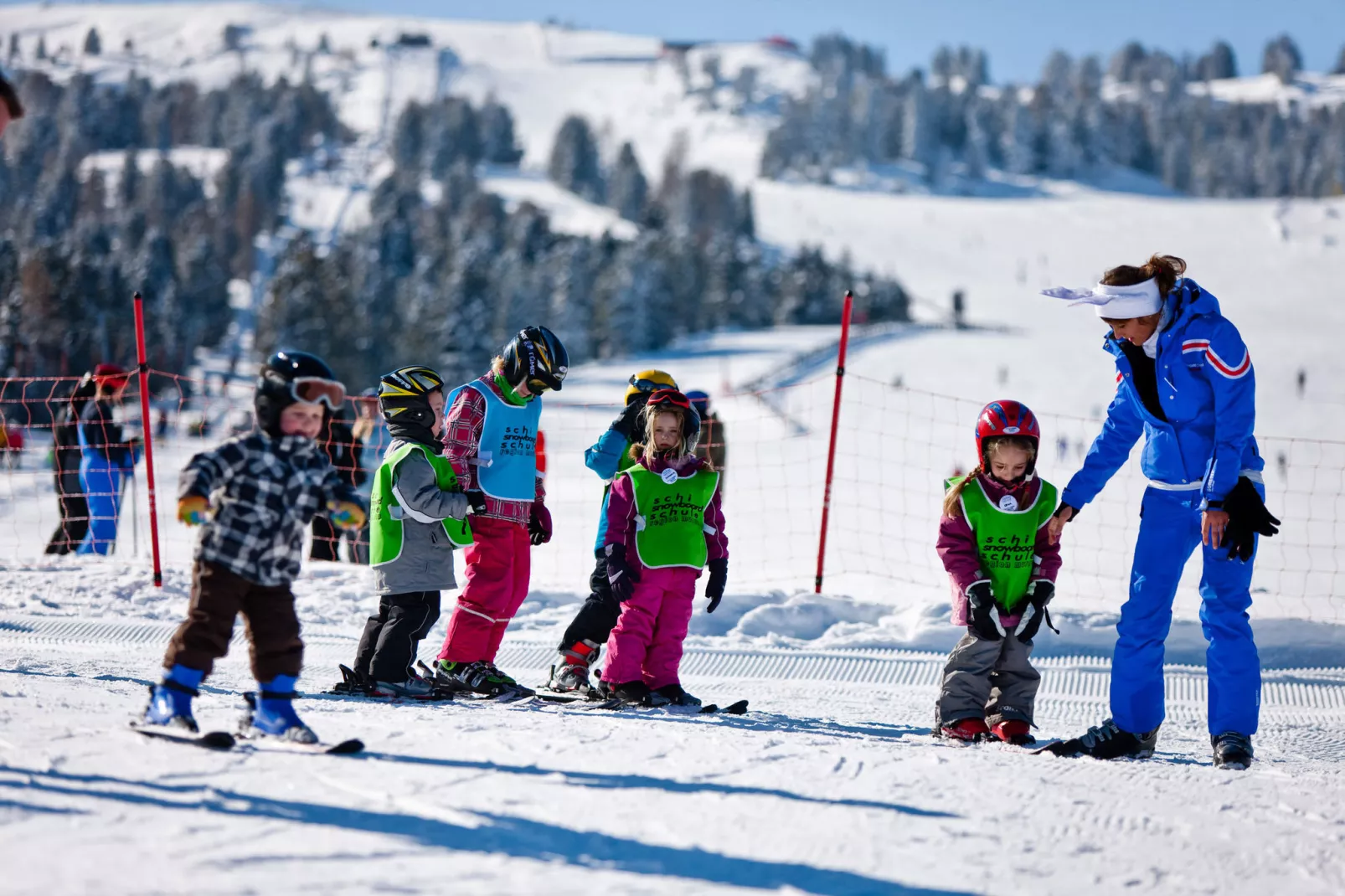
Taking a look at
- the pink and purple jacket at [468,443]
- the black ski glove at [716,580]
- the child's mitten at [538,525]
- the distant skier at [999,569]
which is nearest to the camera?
the distant skier at [999,569]

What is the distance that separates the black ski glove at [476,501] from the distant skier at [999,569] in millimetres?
1964

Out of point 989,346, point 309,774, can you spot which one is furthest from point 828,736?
point 989,346

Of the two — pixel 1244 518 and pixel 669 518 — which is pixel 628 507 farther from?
pixel 1244 518

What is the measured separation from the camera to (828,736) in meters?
4.82

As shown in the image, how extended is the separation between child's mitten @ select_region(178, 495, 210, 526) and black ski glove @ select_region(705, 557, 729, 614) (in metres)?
2.42

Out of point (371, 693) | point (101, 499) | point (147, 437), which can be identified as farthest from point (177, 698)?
point (101, 499)

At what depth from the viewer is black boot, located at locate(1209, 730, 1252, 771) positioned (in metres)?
4.62

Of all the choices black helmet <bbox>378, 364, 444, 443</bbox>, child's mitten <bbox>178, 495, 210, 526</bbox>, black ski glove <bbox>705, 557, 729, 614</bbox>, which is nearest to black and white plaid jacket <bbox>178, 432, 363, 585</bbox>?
child's mitten <bbox>178, 495, 210, 526</bbox>

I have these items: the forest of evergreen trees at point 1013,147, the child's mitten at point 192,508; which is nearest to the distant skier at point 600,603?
the child's mitten at point 192,508

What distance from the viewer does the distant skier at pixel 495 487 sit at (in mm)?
5633

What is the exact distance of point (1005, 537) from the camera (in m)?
5.10

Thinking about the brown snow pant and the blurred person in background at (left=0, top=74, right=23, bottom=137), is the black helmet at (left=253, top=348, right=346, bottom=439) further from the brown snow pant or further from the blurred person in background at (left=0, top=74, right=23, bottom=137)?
the blurred person in background at (left=0, top=74, right=23, bottom=137)

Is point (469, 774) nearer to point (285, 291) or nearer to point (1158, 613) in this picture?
point (1158, 613)

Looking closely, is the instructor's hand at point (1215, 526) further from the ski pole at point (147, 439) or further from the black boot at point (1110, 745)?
the ski pole at point (147, 439)
